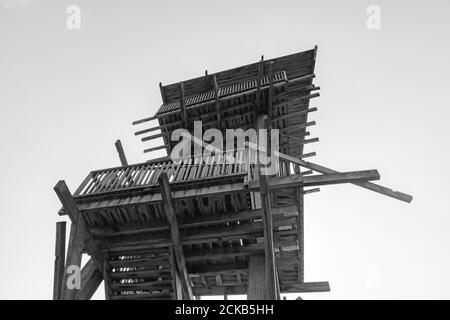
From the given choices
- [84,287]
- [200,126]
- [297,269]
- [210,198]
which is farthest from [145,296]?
[200,126]

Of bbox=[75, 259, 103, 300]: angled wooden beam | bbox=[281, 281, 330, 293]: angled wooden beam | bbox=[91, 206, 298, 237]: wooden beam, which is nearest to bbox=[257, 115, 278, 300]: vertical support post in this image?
bbox=[91, 206, 298, 237]: wooden beam

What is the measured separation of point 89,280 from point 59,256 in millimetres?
935

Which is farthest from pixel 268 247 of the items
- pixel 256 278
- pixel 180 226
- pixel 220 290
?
pixel 220 290

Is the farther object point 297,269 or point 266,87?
point 266,87

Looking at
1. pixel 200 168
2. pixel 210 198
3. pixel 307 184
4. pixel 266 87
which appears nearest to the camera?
pixel 307 184

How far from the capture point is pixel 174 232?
693 centimetres

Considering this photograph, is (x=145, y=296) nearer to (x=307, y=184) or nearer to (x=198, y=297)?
(x=198, y=297)

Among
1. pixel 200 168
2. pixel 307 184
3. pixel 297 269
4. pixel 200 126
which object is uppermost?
pixel 200 126

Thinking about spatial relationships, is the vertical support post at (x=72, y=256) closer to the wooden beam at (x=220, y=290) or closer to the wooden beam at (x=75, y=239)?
the wooden beam at (x=75, y=239)

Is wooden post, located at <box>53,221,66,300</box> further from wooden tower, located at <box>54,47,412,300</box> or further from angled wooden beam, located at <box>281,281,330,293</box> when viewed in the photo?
angled wooden beam, located at <box>281,281,330,293</box>

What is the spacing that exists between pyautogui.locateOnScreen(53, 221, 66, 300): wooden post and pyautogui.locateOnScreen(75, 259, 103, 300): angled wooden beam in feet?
1.65

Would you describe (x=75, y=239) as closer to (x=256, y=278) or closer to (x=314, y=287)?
(x=256, y=278)
